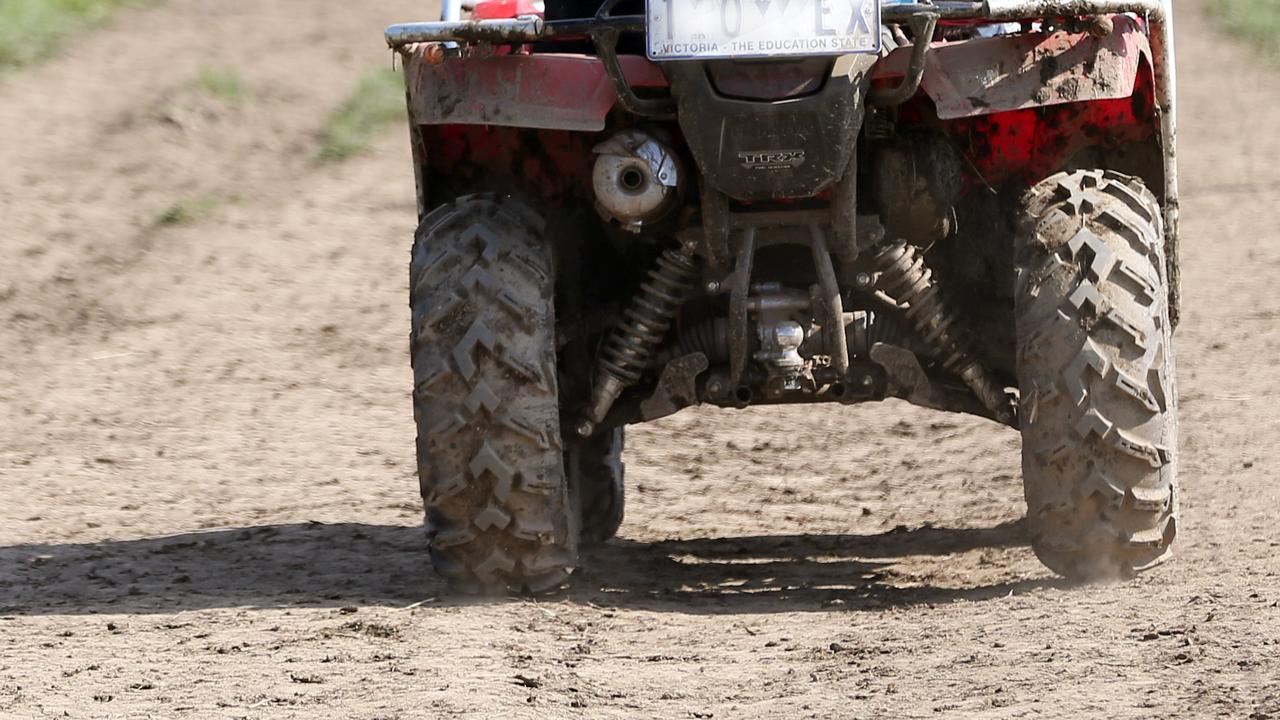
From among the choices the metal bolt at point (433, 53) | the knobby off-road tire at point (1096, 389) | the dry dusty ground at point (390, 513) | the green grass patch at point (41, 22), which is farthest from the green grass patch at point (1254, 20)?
the metal bolt at point (433, 53)

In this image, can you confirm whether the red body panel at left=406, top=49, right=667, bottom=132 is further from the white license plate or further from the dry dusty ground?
the dry dusty ground

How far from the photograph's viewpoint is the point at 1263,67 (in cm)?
2017

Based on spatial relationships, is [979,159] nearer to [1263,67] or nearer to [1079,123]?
[1079,123]

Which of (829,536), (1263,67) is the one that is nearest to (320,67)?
(1263,67)

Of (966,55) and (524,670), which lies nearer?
(524,670)

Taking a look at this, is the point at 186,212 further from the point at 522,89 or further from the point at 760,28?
the point at 760,28

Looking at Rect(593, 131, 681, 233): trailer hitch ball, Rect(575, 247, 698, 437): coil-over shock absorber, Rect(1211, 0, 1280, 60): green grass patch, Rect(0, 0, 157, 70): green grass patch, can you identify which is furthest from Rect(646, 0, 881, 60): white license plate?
Rect(1211, 0, 1280, 60): green grass patch

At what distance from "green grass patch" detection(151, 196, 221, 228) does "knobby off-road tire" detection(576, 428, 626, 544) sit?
21.9 ft

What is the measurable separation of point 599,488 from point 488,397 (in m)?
1.79

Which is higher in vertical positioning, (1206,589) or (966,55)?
(966,55)

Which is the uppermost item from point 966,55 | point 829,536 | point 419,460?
point 966,55

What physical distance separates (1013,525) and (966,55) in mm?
2344

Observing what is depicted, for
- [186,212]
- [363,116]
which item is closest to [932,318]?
[186,212]

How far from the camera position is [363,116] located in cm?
1720
